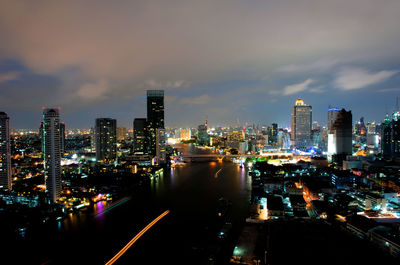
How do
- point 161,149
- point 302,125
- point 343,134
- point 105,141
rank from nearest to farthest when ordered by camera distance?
point 343,134
point 105,141
point 161,149
point 302,125

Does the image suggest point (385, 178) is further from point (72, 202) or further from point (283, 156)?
point (72, 202)

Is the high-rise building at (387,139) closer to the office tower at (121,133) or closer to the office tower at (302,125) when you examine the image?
the office tower at (302,125)

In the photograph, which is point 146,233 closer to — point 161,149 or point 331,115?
point 161,149

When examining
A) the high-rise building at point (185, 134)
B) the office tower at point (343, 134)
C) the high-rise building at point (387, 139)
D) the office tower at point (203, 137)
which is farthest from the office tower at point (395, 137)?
the high-rise building at point (185, 134)

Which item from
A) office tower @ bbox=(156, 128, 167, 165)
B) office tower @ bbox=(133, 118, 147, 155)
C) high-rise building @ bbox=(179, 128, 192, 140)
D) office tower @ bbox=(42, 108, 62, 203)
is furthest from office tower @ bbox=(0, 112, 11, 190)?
high-rise building @ bbox=(179, 128, 192, 140)

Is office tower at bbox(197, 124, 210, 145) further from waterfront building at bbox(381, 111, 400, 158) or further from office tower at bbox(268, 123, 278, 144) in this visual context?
waterfront building at bbox(381, 111, 400, 158)

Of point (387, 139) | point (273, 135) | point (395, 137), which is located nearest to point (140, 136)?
point (273, 135)
